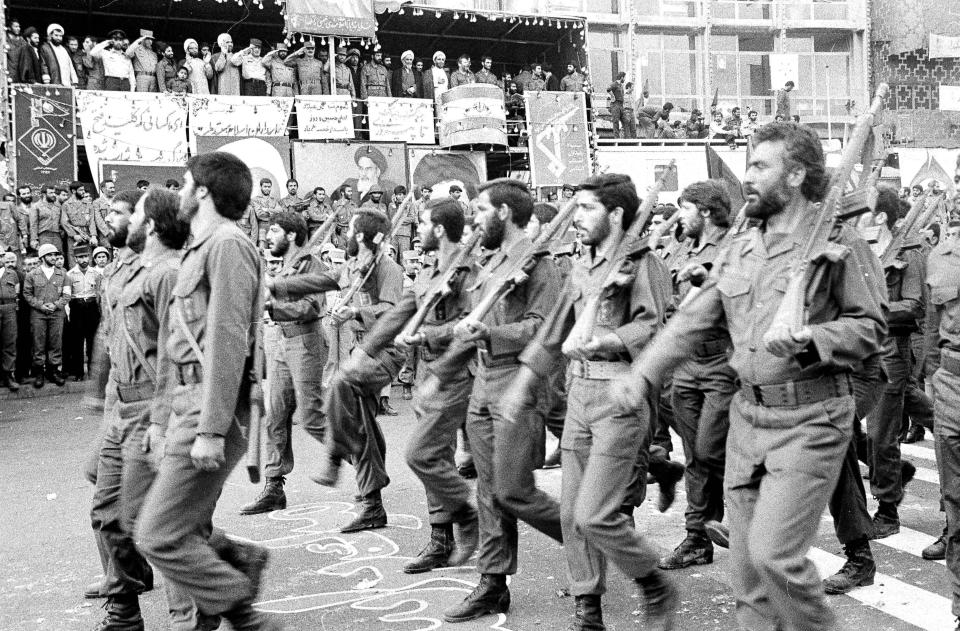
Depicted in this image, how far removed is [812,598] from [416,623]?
7.22ft

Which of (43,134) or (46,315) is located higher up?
(43,134)

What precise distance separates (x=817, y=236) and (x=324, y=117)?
16.1m

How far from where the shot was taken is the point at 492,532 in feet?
17.2

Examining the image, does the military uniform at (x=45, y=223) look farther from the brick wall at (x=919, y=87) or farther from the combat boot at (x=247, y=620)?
the brick wall at (x=919, y=87)

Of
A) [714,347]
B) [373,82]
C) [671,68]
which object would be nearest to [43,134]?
[373,82]

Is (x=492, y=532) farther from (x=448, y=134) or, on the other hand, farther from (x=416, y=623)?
(x=448, y=134)

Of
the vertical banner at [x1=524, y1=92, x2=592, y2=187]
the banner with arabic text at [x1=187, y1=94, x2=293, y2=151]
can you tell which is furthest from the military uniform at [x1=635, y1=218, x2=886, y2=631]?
the vertical banner at [x1=524, y1=92, x2=592, y2=187]

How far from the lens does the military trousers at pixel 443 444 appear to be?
18.7 ft

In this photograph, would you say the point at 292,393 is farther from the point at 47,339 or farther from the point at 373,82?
the point at 373,82

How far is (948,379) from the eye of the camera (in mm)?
5113

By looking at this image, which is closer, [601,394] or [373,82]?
[601,394]

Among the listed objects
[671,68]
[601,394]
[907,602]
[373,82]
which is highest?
[671,68]

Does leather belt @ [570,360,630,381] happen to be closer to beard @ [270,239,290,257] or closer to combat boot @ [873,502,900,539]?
combat boot @ [873,502,900,539]

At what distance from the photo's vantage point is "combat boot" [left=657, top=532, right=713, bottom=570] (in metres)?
5.88
